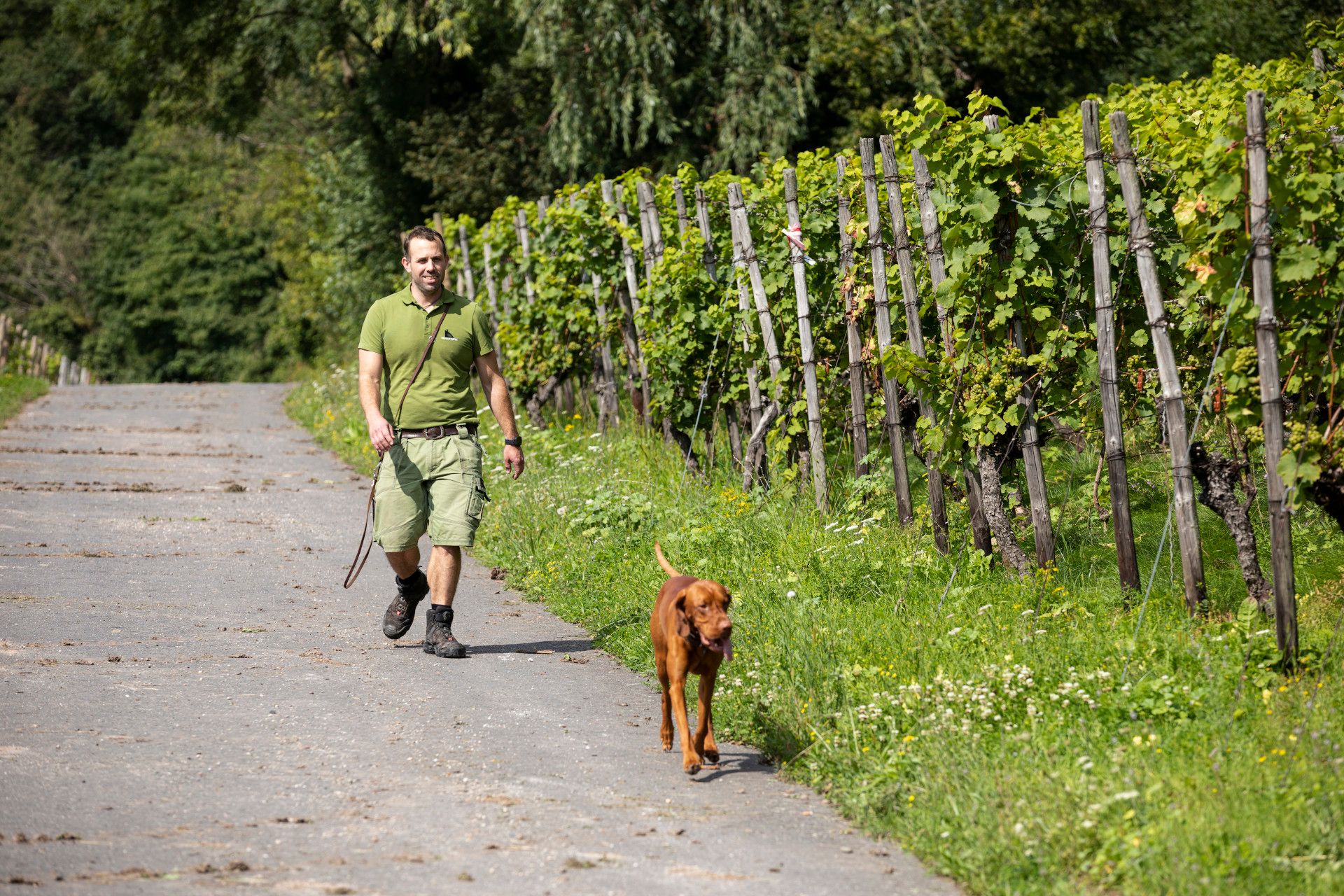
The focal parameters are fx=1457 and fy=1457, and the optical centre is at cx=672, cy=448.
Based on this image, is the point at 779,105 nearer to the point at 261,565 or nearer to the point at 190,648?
the point at 261,565

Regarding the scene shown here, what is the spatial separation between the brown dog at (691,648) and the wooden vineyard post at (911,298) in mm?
3031

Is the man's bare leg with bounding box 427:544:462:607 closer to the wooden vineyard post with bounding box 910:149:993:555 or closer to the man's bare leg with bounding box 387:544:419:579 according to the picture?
the man's bare leg with bounding box 387:544:419:579

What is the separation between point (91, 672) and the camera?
23.4 ft

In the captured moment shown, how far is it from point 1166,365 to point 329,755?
160 inches

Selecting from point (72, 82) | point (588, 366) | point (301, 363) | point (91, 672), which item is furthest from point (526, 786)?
point (72, 82)

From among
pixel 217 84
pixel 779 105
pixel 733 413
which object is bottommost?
pixel 733 413

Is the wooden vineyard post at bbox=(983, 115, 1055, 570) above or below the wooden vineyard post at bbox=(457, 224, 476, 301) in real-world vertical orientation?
→ below

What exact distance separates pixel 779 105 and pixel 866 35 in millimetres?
1676

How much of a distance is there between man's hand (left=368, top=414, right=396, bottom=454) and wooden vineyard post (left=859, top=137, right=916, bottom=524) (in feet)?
9.70

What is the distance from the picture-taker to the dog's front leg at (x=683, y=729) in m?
5.56

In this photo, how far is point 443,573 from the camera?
7.68 metres

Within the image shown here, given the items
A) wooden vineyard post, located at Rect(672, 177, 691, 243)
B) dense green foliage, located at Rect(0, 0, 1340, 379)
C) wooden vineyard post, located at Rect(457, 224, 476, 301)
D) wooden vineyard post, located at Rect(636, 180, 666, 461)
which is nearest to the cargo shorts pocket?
wooden vineyard post, located at Rect(672, 177, 691, 243)

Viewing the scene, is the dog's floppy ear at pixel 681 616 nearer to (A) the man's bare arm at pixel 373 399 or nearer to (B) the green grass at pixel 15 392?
(A) the man's bare arm at pixel 373 399

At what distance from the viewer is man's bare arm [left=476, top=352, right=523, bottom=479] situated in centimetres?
775
